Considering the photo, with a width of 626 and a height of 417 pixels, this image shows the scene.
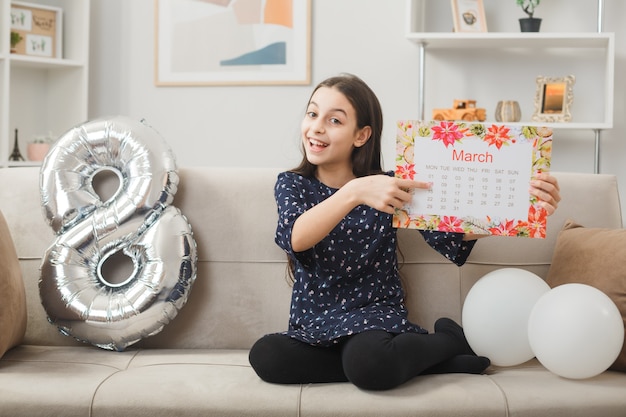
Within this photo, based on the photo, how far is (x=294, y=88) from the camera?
3.61m

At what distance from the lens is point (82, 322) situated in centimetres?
194

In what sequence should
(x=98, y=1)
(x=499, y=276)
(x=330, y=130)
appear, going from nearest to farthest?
(x=499, y=276)
(x=330, y=130)
(x=98, y=1)

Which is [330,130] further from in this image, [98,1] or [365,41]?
[98,1]

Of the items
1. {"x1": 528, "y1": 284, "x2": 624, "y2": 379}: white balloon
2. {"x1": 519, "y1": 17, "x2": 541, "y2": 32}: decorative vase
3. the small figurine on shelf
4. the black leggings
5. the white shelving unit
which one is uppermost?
{"x1": 519, "y1": 17, "x2": 541, "y2": 32}: decorative vase

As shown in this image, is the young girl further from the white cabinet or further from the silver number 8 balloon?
the white cabinet

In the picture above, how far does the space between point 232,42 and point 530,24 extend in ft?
4.33

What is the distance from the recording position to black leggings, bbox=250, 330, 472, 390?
1.62 m

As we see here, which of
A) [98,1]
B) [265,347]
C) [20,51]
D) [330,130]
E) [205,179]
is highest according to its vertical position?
[98,1]

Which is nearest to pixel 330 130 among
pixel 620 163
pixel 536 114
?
pixel 536 114

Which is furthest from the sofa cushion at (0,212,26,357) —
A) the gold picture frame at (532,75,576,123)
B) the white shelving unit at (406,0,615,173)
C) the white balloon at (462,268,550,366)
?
the gold picture frame at (532,75,576,123)

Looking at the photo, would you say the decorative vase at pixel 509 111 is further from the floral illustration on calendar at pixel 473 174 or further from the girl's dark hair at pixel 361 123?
the floral illustration on calendar at pixel 473 174

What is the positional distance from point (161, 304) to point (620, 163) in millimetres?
2223

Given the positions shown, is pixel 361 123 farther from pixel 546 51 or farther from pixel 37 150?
pixel 37 150

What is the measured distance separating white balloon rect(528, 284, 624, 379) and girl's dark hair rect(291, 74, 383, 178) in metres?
0.61
